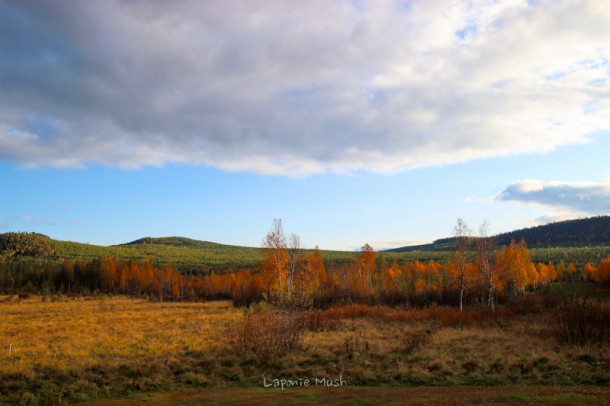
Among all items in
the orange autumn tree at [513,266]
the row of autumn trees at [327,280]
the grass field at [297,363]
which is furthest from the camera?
the orange autumn tree at [513,266]

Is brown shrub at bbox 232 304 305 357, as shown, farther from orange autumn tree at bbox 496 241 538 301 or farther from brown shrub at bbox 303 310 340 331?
orange autumn tree at bbox 496 241 538 301

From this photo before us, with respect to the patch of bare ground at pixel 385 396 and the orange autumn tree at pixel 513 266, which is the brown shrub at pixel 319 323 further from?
the orange autumn tree at pixel 513 266

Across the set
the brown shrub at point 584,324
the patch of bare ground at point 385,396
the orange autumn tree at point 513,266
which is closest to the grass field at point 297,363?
the patch of bare ground at point 385,396

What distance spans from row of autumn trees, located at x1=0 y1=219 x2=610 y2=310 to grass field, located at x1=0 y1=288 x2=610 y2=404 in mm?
4804

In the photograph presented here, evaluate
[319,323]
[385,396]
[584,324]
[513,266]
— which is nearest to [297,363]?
[385,396]

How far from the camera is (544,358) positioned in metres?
17.4

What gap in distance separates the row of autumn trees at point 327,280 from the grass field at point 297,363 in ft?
15.8

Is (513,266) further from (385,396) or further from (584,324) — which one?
(385,396)

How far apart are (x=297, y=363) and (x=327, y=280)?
185 feet

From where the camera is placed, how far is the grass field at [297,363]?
13.9 m

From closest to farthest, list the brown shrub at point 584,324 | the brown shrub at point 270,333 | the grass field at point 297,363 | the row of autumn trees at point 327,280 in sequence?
the grass field at point 297,363
the brown shrub at point 584,324
the brown shrub at point 270,333
the row of autumn trees at point 327,280

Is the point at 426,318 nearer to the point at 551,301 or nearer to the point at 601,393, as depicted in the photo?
the point at 551,301

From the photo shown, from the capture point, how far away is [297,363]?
59.8 ft

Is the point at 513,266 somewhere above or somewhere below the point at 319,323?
above
